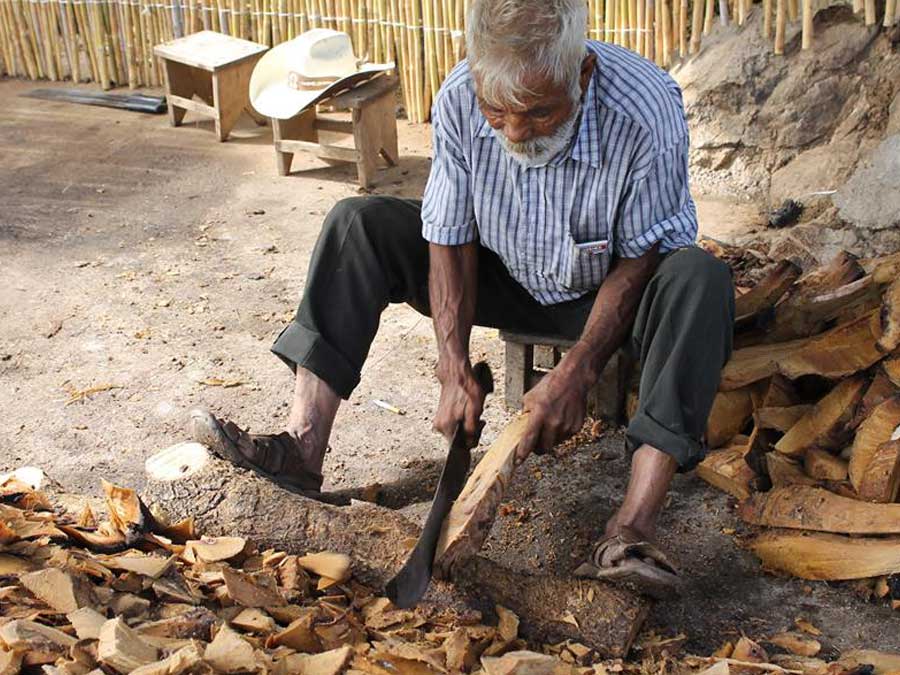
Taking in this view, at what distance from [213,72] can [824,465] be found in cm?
497

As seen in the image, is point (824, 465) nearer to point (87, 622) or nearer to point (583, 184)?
point (583, 184)

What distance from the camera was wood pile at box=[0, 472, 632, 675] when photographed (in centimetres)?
236

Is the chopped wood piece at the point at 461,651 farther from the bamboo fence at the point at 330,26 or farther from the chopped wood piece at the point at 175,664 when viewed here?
Result: the bamboo fence at the point at 330,26

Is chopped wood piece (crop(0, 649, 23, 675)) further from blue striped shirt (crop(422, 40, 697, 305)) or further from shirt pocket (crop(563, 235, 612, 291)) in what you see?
shirt pocket (crop(563, 235, 612, 291))

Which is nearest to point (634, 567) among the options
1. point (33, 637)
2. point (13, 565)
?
point (33, 637)

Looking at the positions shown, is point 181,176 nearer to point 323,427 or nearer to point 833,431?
point 323,427

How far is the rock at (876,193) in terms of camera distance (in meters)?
4.81

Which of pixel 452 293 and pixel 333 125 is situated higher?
pixel 452 293

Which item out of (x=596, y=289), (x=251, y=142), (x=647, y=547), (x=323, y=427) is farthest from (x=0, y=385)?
(x=251, y=142)

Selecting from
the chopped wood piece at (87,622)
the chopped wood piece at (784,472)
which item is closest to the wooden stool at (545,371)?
the chopped wood piece at (784,472)

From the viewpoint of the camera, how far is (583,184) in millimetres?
3031

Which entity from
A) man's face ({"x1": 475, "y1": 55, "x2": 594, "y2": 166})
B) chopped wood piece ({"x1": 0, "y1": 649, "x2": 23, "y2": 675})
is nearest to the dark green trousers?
man's face ({"x1": 475, "y1": 55, "x2": 594, "y2": 166})

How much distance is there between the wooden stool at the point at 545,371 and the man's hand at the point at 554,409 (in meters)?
0.60

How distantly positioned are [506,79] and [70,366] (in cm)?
245
